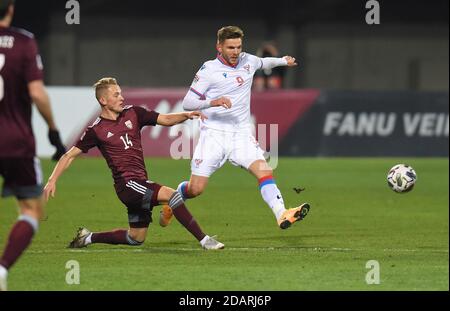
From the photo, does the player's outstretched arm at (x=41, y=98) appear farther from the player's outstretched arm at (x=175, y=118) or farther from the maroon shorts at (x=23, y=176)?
the player's outstretched arm at (x=175, y=118)

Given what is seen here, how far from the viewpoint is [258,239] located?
40.1 ft

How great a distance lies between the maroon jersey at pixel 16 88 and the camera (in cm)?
783

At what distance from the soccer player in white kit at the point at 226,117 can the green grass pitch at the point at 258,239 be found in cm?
→ 77

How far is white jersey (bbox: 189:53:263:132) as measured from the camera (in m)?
11.9

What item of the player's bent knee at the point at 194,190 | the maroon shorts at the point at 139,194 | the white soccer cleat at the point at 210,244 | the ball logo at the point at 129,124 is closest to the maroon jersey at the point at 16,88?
the maroon shorts at the point at 139,194

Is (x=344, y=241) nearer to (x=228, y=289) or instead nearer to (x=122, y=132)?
(x=122, y=132)

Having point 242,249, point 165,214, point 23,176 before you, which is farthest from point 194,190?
point 23,176

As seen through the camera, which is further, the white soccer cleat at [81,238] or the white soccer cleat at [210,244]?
the white soccer cleat at [81,238]

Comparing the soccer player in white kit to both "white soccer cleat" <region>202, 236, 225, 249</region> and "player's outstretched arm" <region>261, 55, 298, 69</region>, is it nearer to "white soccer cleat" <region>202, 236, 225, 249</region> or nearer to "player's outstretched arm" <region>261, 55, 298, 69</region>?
"player's outstretched arm" <region>261, 55, 298, 69</region>

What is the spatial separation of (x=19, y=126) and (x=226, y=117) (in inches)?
171

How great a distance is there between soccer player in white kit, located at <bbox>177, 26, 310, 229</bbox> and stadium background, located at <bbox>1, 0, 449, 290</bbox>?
78 centimetres

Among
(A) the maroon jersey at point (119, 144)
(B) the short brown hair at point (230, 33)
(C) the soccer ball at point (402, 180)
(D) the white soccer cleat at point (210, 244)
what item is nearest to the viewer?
(A) the maroon jersey at point (119, 144)

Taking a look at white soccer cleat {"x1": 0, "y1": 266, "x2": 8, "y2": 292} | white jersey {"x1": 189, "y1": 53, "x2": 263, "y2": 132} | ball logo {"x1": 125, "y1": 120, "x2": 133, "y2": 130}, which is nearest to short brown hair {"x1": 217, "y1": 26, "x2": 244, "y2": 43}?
white jersey {"x1": 189, "y1": 53, "x2": 263, "y2": 132}
